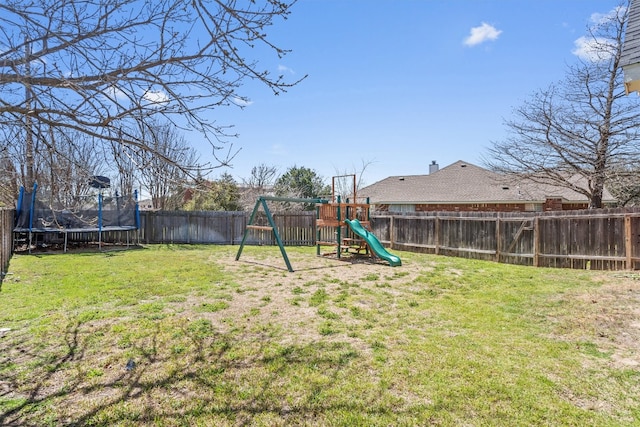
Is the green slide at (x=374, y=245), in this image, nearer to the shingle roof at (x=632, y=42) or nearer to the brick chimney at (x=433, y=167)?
the shingle roof at (x=632, y=42)

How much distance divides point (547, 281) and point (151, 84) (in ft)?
23.7

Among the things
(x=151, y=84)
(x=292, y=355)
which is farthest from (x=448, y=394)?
(x=151, y=84)

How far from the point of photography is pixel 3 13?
2.46 meters

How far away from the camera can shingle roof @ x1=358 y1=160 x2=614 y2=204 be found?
17453 millimetres

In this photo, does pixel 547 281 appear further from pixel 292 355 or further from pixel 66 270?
pixel 66 270

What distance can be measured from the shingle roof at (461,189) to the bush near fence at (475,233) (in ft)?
19.7

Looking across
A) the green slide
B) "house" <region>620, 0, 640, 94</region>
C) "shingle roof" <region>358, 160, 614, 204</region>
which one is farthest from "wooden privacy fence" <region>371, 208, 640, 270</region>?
"shingle roof" <region>358, 160, 614, 204</region>

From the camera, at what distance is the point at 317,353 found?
10.9ft

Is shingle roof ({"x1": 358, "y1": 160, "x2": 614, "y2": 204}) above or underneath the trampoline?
above

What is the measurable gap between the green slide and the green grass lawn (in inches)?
93.9

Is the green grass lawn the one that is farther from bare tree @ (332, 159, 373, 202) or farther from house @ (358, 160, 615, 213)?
bare tree @ (332, 159, 373, 202)

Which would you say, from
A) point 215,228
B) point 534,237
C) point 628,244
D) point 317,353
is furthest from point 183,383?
point 215,228

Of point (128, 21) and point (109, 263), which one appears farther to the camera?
point (109, 263)

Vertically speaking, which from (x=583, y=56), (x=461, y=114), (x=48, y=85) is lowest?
(x=48, y=85)
